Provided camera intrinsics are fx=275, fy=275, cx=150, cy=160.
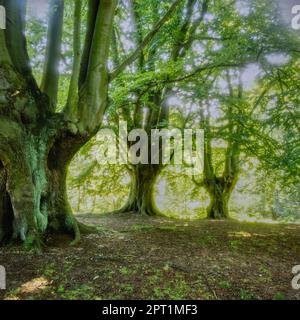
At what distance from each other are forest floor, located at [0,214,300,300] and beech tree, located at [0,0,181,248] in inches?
21.9

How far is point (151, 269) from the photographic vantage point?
4199mm

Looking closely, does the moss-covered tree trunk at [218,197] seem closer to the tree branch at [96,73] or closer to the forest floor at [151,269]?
the forest floor at [151,269]

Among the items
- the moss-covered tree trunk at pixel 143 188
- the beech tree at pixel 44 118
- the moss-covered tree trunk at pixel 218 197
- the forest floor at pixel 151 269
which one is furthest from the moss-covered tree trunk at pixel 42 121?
the moss-covered tree trunk at pixel 218 197

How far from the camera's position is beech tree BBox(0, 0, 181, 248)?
15.8 ft

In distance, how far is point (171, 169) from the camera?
16969mm

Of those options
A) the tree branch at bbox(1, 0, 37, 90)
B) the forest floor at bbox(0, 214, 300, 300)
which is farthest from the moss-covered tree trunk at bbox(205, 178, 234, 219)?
the tree branch at bbox(1, 0, 37, 90)

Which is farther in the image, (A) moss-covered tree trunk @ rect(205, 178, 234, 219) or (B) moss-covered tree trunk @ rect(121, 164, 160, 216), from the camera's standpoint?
(A) moss-covered tree trunk @ rect(205, 178, 234, 219)

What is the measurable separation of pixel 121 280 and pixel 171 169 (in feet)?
43.8

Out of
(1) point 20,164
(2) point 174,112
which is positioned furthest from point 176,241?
(2) point 174,112

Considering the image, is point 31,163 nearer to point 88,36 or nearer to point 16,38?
point 16,38

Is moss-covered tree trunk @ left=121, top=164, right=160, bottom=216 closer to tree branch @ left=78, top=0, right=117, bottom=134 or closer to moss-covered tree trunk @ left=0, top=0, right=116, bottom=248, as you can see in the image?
moss-covered tree trunk @ left=0, top=0, right=116, bottom=248

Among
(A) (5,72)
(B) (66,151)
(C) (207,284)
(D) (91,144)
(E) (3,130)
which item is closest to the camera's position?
(C) (207,284)

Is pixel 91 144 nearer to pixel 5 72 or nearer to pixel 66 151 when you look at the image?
pixel 66 151

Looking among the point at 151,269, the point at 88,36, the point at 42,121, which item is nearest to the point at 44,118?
the point at 42,121
